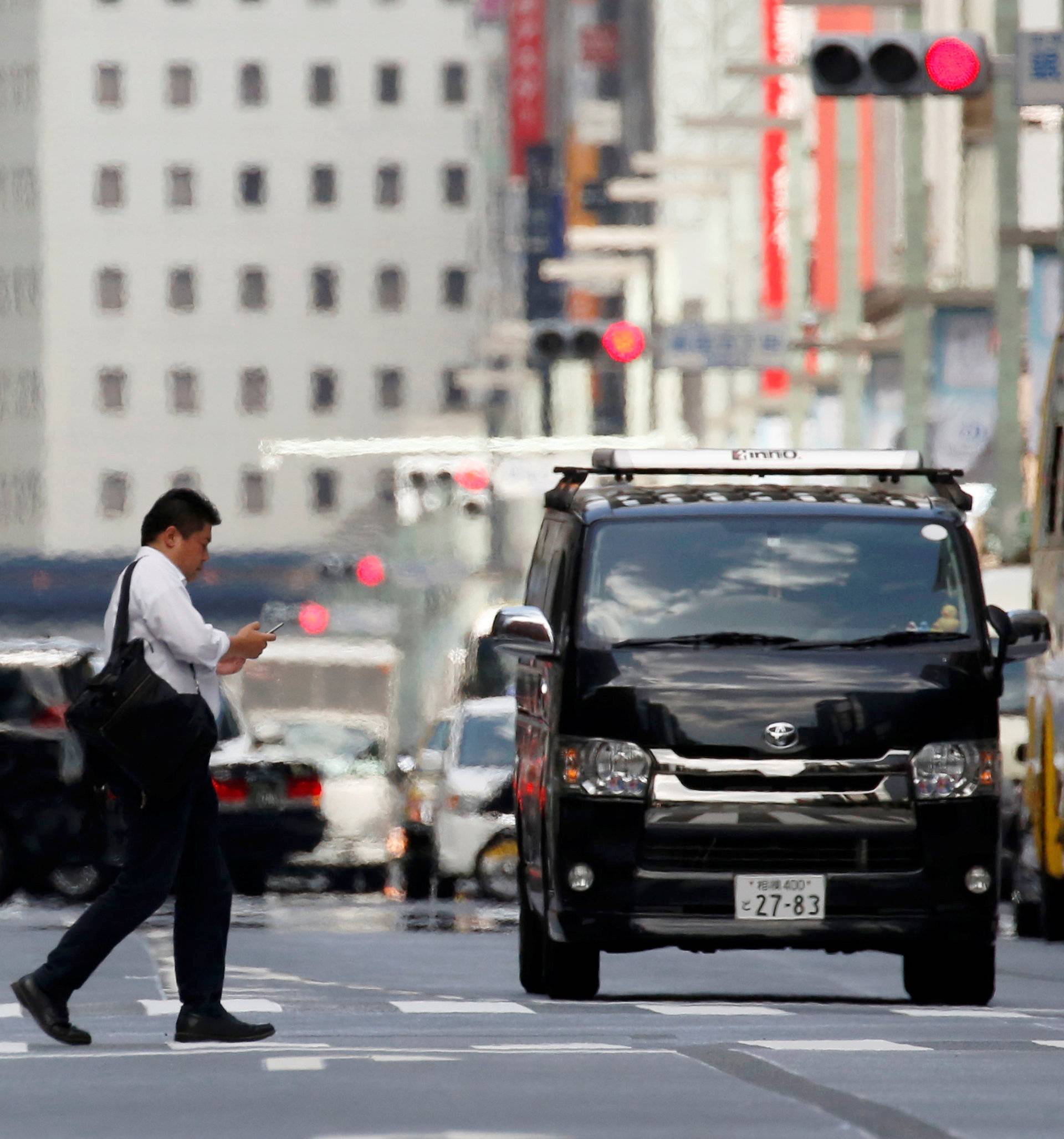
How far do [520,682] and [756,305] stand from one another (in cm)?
4208

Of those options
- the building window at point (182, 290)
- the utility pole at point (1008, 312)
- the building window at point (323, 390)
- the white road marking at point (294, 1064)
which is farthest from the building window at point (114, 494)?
the white road marking at point (294, 1064)

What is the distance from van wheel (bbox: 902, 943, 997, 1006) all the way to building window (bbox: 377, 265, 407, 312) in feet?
373

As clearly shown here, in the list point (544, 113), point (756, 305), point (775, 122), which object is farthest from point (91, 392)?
point (775, 122)

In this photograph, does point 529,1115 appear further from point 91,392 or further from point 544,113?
point 91,392

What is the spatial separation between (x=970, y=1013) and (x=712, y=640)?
1659mm

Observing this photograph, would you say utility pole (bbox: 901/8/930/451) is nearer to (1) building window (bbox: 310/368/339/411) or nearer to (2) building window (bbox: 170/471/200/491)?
(2) building window (bbox: 170/471/200/491)

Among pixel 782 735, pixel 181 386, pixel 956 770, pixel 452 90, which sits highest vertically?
pixel 452 90

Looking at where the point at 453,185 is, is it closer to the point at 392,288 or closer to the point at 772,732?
the point at 392,288

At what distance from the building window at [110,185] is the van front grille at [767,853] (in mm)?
113822

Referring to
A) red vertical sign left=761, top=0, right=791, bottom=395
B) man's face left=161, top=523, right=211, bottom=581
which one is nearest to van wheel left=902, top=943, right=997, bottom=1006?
man's face left=161, top=523, right=211, bottom=581

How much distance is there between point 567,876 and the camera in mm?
13367

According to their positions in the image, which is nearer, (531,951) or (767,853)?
(767,853)

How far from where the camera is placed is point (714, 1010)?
1307 cm

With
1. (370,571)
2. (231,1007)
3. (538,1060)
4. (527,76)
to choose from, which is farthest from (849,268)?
(527,76)
